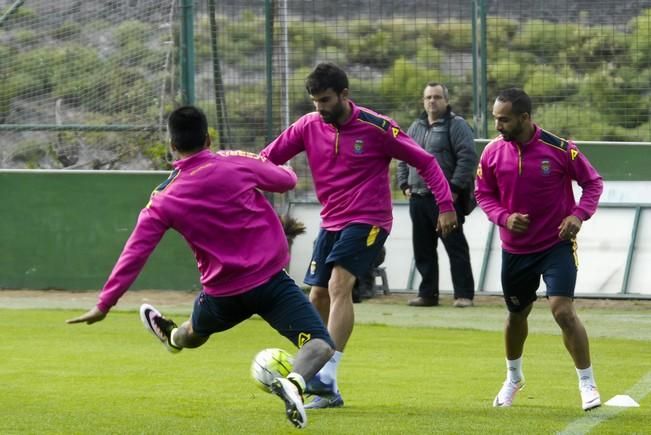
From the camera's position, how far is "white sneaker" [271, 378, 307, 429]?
7.28 m

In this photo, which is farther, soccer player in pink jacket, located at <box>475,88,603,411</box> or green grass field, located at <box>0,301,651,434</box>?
soccer player in pink jacket, located at <box>475,88,603,411</box>

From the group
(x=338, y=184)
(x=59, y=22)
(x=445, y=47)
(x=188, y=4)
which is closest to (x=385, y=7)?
(x=445, y=47)

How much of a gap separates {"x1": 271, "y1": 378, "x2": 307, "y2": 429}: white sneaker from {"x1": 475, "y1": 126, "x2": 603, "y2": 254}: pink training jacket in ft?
7.33

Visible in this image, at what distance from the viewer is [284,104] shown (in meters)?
18.5

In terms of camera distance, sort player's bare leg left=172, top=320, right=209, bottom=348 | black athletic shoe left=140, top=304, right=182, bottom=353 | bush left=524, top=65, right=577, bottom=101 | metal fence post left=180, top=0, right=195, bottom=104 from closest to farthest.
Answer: player's bare leg left=172, top=320, right=209, bottom=348, black athletic shoe left=140, top=304, right=182, bottom=353, bush left=524, top=65, right=577, bottom=101, metal fence post left=180, top=0, right=195, bottom=104

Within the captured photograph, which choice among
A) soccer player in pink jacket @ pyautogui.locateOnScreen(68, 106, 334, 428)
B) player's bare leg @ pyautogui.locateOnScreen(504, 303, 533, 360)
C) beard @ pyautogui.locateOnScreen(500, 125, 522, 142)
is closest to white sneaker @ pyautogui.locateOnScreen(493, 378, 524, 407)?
player's bare leg @ pyautogui.locateOnScreen(504, 303, 533, 360)

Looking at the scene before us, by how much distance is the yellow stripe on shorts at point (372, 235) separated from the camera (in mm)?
9367

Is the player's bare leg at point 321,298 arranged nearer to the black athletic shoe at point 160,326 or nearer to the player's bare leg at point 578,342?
the black athletic shoe at point 160,326

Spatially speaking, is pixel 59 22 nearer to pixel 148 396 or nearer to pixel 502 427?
pixel 148 396

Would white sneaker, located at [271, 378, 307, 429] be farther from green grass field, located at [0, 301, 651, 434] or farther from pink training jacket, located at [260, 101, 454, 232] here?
pink training jacket, located at [260, 101, 454, 232]

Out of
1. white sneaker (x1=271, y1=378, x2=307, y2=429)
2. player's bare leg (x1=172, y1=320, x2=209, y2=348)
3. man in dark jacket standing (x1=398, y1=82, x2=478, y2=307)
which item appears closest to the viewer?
white sneaker (x1=271, y1=378, x2=307, y2=429)

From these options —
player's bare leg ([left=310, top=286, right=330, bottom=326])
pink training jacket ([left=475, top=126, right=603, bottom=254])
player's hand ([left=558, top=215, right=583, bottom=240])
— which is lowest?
player's bare leg ([left=310, top=286, right=330, bottom=326])

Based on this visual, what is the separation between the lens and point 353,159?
9359 millimetres

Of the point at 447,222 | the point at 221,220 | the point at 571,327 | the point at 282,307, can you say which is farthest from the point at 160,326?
the point at 571,327
